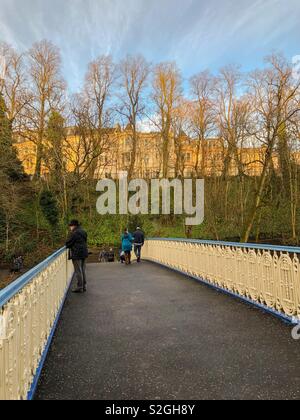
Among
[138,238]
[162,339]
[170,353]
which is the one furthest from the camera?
[138,238]

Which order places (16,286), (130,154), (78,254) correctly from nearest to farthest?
(16,286) < (78,254) < (130,154)

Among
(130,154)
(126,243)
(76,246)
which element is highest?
(130,154)

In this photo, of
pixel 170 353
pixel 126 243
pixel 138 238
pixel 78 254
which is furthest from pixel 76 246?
pixel 138 238

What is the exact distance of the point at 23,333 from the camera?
2887 millimetres

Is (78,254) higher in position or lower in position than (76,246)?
lower

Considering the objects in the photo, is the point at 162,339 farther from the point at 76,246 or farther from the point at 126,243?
the point at 126,243

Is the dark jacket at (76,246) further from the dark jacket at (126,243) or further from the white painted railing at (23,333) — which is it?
the dark jacket at (126,243)

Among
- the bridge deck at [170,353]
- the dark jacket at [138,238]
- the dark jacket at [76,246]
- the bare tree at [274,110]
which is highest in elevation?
the bare tree at [274,110]

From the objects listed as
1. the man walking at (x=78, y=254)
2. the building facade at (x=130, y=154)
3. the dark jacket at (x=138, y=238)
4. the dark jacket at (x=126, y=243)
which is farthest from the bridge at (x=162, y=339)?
the building facade at (x=130, y=154)

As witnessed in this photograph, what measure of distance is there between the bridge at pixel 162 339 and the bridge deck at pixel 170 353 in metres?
0.01

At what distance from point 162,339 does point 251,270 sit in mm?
2537

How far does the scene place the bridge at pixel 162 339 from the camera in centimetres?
285

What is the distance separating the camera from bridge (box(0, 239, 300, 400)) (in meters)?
2.85

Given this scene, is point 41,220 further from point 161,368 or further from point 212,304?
→ point 161,368
